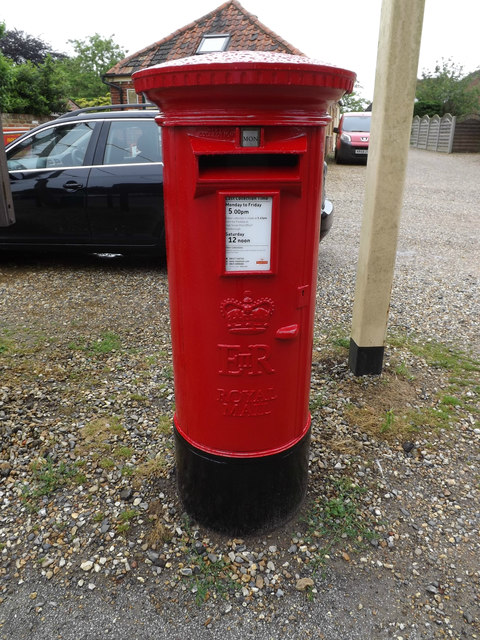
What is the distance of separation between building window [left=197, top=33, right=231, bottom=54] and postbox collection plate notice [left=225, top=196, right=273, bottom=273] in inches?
597

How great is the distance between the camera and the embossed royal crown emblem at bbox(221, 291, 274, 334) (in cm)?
190

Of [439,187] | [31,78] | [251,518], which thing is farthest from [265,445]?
[31,78]

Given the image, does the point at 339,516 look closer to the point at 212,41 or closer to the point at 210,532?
the point at 210,532

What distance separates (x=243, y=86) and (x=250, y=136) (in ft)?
0.51

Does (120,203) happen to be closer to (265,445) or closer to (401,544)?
(265,445)

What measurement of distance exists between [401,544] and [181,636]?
1.07 metres

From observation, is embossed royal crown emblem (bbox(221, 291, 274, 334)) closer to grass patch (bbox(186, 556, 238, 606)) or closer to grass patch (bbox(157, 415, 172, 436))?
grass patch (bbox(186, 556, 238, 606))

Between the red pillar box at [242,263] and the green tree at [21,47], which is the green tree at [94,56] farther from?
the red pillar box at [242,263]

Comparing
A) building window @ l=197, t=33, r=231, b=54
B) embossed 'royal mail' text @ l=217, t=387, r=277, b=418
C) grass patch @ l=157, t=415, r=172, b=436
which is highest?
building window @ l=197, t=33, r=231, b=54

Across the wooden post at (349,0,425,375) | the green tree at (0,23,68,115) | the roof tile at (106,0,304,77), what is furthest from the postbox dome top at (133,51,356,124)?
the roof tile at (106,0,304,77)

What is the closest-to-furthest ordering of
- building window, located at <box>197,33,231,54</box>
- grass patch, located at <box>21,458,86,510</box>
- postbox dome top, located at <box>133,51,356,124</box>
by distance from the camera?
postbox dome top, located at <box>133,51,356,124</box>
grass patch, located at <box>21,458,86,510</box>
building window, located at <box>197,33,231,54</box>

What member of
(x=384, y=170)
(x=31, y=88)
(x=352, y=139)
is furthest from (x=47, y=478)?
(x=352, y=139)

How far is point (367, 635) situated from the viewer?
1.92 m

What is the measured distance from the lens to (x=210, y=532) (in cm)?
236
